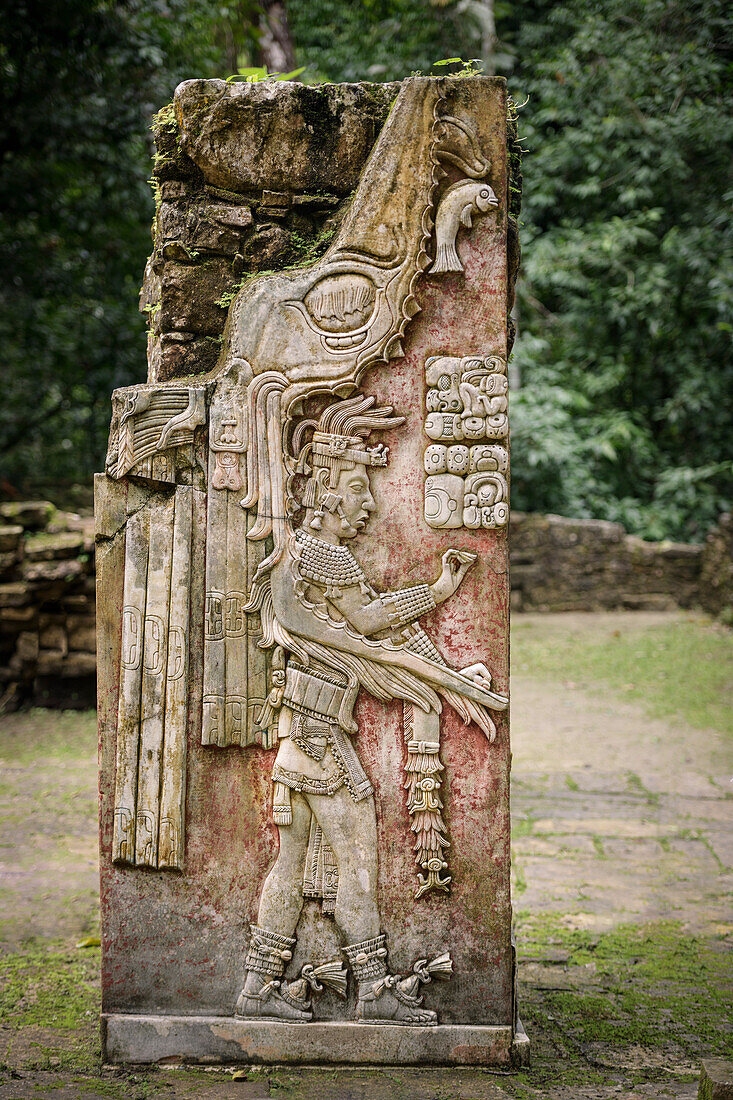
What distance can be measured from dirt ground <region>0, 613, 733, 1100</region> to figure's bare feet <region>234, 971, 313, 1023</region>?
13 centimetres

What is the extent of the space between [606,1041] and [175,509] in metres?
1.98

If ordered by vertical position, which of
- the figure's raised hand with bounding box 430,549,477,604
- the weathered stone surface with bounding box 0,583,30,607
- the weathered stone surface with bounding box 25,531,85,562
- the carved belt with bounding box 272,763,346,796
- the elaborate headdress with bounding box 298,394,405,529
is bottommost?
the carved belt with bounding box 272,763,346,796

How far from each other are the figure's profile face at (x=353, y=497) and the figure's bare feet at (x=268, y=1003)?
4.06ft

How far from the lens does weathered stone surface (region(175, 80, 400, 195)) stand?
248 cm

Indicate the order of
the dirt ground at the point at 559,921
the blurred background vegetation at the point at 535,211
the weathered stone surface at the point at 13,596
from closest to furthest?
the dirt ground at the point at 559,921 < the weathered stone surface at the point at 13,596 < the blurred background vegetation at the point at 535,211

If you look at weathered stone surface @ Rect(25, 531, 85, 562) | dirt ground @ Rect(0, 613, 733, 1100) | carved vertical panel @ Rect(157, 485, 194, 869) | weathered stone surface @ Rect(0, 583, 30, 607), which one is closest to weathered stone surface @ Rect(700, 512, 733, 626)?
dirt ground @ Rect(0, 613, 733, 1100)

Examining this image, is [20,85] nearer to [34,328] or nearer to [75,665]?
[34,328]

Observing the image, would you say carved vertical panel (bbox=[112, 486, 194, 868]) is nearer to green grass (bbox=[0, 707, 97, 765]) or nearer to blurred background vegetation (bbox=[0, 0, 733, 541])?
green grass (bbox=[0, 707, 97, 765])

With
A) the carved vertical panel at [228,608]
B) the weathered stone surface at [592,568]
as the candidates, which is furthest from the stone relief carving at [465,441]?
the weathered stone surface at [592,568]

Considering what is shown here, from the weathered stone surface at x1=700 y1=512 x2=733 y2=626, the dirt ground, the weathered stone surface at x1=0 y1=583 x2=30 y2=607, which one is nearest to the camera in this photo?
the dirt ground

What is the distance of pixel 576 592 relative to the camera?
35.5ft

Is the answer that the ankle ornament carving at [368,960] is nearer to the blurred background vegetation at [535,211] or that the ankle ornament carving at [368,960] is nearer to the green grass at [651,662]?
the green grass at [651,662]

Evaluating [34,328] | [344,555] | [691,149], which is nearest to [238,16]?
[34,328]

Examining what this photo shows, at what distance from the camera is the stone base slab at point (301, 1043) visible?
2.44 meters
